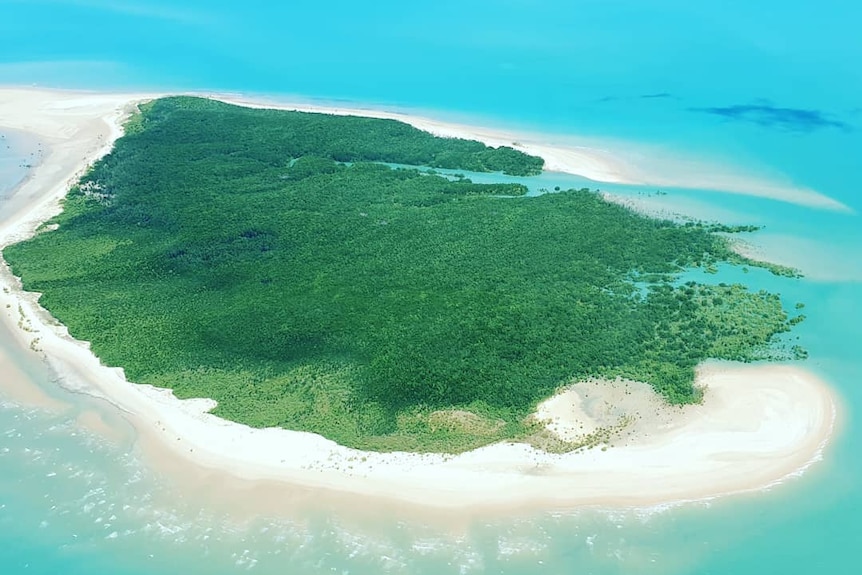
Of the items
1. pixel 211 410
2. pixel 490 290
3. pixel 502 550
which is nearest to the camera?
pixel 502 550

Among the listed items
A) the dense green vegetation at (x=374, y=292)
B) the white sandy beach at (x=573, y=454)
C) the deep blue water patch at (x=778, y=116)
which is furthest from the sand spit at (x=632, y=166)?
the white sandy beach at (x=573, y=454)

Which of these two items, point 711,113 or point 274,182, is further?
point 711,113

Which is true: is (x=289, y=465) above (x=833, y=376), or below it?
below

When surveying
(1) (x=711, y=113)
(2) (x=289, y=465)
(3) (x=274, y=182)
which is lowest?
(2) (x=289, y=465)

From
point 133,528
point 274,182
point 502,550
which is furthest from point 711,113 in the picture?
point 133,528

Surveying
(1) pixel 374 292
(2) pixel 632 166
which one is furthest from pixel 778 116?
(1) pixel 374 292

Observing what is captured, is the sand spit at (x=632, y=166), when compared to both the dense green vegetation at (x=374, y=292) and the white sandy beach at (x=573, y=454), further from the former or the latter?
the white sandy beach at (x=573, y=454)

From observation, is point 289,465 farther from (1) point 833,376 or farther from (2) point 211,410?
(1) point 833,376
